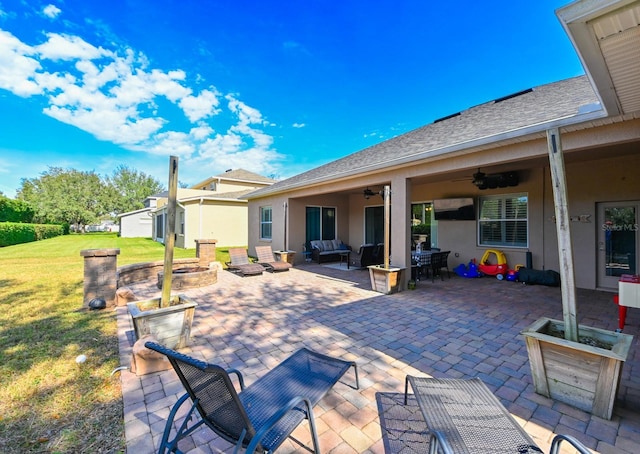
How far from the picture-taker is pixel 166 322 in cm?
349

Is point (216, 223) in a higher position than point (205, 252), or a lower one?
higher

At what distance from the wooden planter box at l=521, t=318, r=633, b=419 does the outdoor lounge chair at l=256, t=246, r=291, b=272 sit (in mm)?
7752

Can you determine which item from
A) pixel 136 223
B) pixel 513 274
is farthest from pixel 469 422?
pixel 136 223

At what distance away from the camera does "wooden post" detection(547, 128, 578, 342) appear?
8.55ft

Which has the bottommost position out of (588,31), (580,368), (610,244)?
(580,368)

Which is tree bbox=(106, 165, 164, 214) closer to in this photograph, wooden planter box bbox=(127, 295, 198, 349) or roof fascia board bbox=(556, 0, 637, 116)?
wooden planter box bbox=(127, 295, 198, 349)

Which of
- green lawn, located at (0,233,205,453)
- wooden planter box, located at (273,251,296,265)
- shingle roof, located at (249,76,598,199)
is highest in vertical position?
shingle roof, located at (249,76,598,199)

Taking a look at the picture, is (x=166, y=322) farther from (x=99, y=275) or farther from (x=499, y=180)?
(x=499, y=180)

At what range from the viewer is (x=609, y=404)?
2.25 metres

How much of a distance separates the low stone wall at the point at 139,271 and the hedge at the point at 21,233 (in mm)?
17220

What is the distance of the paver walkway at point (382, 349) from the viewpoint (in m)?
2.14

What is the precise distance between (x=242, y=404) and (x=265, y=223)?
12060 mm

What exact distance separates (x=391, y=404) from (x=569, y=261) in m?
2.18

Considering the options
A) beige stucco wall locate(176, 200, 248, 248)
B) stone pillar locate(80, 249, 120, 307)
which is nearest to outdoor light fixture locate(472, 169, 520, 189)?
stone pillar locate(80, 249, 120, 307)
